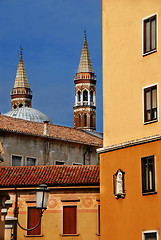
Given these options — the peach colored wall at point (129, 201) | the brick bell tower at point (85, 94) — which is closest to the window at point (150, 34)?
the peach colored wall at point (129, 201)

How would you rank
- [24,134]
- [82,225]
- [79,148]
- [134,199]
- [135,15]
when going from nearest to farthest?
[134,199]
[135,15]
[82,225]
[24,134]
[79,148]

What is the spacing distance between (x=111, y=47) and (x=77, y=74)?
261ft

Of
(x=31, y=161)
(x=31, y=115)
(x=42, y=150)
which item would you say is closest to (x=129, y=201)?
(x=31, y=161)

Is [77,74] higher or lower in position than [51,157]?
higher

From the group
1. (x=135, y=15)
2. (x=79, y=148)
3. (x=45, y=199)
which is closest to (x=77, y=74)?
(x=79, y=148)

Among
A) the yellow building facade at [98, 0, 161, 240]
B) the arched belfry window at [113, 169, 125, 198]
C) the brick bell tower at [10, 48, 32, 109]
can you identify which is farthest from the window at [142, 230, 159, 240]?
the brick bell tower at [10, 48, 32, 109]

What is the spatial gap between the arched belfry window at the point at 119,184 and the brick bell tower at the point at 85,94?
79723 millimetres

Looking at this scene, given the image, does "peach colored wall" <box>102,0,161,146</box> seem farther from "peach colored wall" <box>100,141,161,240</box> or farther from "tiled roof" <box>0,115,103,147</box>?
"tiled roof" <box>0,115,103,147</box>

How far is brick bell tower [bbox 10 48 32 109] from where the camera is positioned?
10256cm

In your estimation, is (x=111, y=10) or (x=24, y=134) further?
(x=24, y=134)

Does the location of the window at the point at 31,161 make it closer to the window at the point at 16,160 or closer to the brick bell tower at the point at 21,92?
the window at the point at 16,160

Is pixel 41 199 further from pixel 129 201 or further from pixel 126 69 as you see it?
pixel 126 69

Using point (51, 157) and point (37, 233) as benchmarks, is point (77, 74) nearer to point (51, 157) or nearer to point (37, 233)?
point (51, 157)

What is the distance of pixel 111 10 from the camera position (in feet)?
76.8
